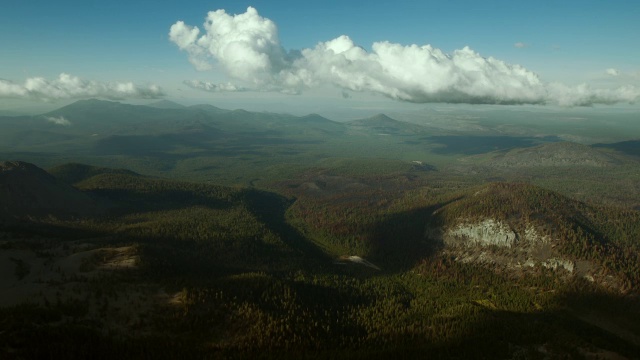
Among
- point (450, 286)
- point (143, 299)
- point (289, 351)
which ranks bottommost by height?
point (450, 286)

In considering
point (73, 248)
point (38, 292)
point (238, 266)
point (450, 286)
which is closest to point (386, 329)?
point (450, 286)

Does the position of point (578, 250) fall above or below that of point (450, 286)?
above

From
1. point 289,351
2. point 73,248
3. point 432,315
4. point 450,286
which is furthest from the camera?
point 450,286

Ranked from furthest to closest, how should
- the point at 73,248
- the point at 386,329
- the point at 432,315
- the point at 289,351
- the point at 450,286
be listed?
the point at 450,286, the point at 73,248, the point at 432,315, the point at 386,329, the point at 289,351

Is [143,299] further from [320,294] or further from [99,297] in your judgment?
[320,294]

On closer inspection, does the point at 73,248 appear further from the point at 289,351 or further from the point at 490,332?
the point at 490,332

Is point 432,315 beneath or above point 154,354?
beneath

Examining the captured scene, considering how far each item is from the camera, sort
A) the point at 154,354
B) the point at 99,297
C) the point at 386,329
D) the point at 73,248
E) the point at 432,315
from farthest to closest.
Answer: the point at 73,248
the point at 432,315
the point at 386,329
the point at 99,297
the point at 154,354

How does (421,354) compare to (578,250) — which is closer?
(421,354)

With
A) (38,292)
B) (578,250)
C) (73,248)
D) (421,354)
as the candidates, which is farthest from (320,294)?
(578,250)
